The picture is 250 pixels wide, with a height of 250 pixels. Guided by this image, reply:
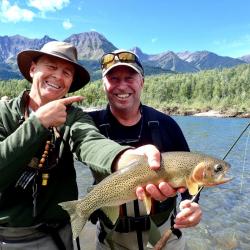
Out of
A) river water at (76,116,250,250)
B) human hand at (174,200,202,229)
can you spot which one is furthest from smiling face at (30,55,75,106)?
river water at (76,116,250,250)

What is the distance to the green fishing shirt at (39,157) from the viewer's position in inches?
108

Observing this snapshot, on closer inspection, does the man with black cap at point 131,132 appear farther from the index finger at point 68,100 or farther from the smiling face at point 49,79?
the index finger at point 68,100

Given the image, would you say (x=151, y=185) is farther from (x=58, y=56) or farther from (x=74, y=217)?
(x=58, y=56)

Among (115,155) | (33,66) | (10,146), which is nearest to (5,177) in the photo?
(10,146)

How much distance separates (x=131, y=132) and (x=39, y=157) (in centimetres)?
142

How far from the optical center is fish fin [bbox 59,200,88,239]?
10.4 ft

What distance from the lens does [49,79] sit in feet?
11.1

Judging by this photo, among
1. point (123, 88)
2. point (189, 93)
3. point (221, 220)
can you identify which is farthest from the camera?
point (189, 93)

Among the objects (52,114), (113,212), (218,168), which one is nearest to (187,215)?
(113,212)

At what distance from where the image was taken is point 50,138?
3.38 metres

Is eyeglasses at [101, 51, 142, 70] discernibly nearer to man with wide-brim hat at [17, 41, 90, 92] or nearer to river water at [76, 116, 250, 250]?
man with wide-brim hat at [17, 41, 90, 92]

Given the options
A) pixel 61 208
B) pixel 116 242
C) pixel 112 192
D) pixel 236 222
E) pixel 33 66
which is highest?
pixel 33 66

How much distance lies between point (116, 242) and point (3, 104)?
2.10m

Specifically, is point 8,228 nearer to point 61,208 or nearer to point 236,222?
point 61,208
